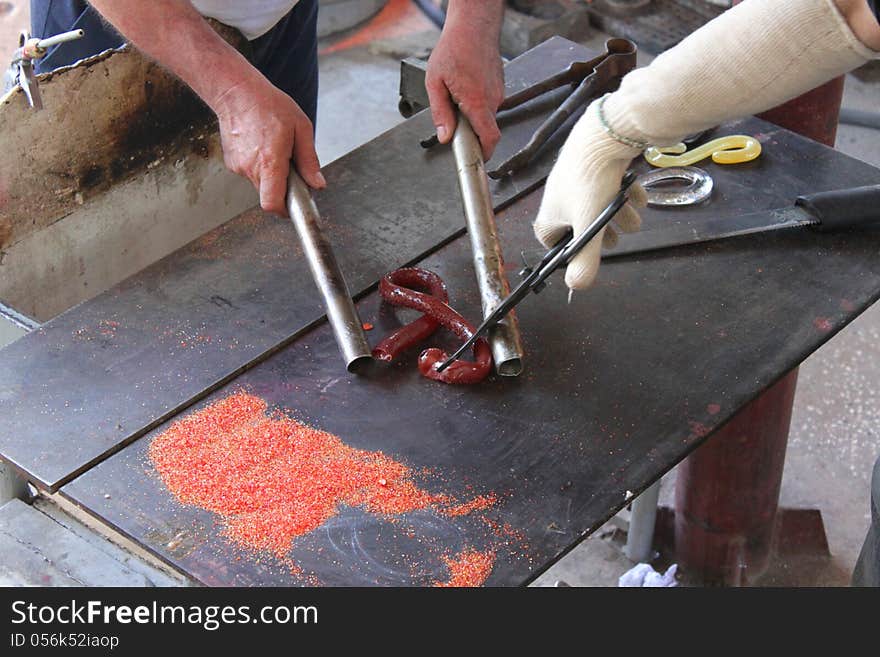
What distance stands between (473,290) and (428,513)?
1.66ft

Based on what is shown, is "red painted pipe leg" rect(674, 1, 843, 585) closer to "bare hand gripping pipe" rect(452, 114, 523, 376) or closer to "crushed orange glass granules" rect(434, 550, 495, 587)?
"bare hand gripping pipe" rect(452, 114, 523, 376)

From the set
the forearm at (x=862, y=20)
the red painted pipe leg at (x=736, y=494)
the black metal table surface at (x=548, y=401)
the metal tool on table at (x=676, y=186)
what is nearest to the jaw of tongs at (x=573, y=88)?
the black metal table surface at (x=548, y=401)

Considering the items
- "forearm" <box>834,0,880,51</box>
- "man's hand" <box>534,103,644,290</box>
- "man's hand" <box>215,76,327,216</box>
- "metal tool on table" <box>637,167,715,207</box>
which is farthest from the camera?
"metal tool on table" <box>637,167,715,207</box>

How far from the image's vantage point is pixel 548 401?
5.44ft

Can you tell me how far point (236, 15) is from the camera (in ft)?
7.46

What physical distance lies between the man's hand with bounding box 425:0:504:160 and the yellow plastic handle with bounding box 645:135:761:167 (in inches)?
12.2

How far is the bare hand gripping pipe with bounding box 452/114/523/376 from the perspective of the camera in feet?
5.55

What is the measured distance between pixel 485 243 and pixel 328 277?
277 mm

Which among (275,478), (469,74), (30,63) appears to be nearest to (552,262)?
(275,478)

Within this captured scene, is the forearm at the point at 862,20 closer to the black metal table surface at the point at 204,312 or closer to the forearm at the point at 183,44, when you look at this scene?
the black metal table surface at the point at 204,312

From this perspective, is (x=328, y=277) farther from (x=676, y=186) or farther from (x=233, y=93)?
(x=676, y=186)

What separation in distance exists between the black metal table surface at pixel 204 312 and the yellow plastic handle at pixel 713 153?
8.2 inches

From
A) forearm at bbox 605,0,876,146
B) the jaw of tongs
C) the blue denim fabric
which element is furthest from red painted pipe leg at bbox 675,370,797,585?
the blue denim fabric

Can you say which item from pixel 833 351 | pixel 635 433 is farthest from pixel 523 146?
pixel 833 351
